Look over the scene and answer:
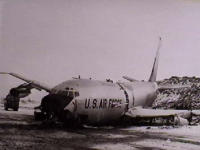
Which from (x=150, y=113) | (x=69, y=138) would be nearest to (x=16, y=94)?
(x=69, y=138)

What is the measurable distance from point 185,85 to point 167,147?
1771 mm

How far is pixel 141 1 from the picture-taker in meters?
4.22

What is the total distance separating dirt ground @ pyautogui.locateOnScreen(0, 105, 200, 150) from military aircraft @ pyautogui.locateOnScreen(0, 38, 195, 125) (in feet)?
0.59

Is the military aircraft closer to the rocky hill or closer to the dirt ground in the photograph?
the dirt ground

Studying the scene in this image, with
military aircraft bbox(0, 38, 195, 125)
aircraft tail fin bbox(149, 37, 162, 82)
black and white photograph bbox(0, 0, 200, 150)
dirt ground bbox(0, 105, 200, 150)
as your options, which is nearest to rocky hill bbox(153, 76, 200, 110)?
black and white photograph bbox(0, 0, 200, 150)

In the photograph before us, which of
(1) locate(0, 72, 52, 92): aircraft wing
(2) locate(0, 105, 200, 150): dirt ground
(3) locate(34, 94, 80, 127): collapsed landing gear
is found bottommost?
(2) locate(0, 105, 200, 150): dirt ground

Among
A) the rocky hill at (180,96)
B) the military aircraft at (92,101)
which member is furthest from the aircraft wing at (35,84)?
the rocky hill at (180,96)

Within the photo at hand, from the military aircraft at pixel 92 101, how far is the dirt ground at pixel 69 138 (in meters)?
0.18

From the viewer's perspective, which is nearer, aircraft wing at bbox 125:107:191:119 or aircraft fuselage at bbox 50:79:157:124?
aircraft fuselage at bbox 50:79:157:124

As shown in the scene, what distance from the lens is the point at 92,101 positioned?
169 inches

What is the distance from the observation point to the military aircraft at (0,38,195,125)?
402 centimetres

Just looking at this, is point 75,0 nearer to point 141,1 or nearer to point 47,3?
point 47,3

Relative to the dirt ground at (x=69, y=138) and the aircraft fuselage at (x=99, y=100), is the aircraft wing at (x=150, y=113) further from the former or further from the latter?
the dirt ground at (x=69, y=138)

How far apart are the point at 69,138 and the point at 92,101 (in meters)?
0.81
